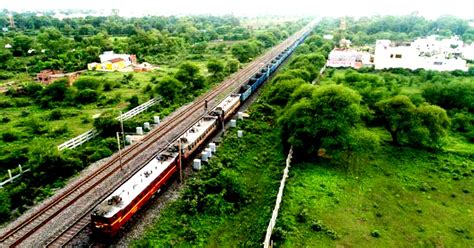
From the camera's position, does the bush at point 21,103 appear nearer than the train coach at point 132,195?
No

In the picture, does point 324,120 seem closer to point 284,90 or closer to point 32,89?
point 284,90

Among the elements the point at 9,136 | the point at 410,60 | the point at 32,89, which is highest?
the point at 410,60

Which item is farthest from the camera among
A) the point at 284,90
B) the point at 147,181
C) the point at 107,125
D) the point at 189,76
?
the point at 189,76

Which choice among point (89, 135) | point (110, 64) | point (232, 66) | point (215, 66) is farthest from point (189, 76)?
point (110, 64)

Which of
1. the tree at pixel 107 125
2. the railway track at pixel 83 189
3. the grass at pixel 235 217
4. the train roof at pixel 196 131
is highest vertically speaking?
the train roof at pixel 196 131

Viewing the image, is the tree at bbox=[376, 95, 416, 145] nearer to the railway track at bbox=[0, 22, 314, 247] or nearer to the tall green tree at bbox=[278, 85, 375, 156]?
the tall green tree at bbox=[278, 85, 375, 156]

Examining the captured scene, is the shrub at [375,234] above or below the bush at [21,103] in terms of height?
below

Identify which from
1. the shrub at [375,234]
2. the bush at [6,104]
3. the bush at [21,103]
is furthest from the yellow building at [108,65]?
the shrub at [375,234]

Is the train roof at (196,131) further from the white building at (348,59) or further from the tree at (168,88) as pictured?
the white building at (348,59)
